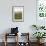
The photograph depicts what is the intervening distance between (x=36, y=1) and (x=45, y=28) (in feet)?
4.45

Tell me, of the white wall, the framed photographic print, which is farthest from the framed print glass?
the framed photographic print

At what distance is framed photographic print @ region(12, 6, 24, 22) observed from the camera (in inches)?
286

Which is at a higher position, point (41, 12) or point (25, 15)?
point (41, 12)

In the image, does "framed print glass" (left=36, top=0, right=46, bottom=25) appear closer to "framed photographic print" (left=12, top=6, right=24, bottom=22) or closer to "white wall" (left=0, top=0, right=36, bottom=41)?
"white wall" (left=0, top=0, right=36, bottom=41)

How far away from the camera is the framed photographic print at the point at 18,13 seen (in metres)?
7.27

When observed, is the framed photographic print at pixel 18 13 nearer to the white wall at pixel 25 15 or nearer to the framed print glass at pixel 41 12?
the white wall at pixel 25 15

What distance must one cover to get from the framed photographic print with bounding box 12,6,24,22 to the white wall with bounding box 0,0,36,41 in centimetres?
14

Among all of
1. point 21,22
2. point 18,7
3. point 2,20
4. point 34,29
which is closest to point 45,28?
point 34,29

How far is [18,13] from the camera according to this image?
7.30m

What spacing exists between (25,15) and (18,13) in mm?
346

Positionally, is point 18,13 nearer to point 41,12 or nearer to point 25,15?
point 25,15

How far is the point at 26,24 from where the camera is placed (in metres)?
7.36

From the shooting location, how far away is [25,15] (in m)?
7.33

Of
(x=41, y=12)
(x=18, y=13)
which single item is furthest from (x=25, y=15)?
(x=41, y=12)
